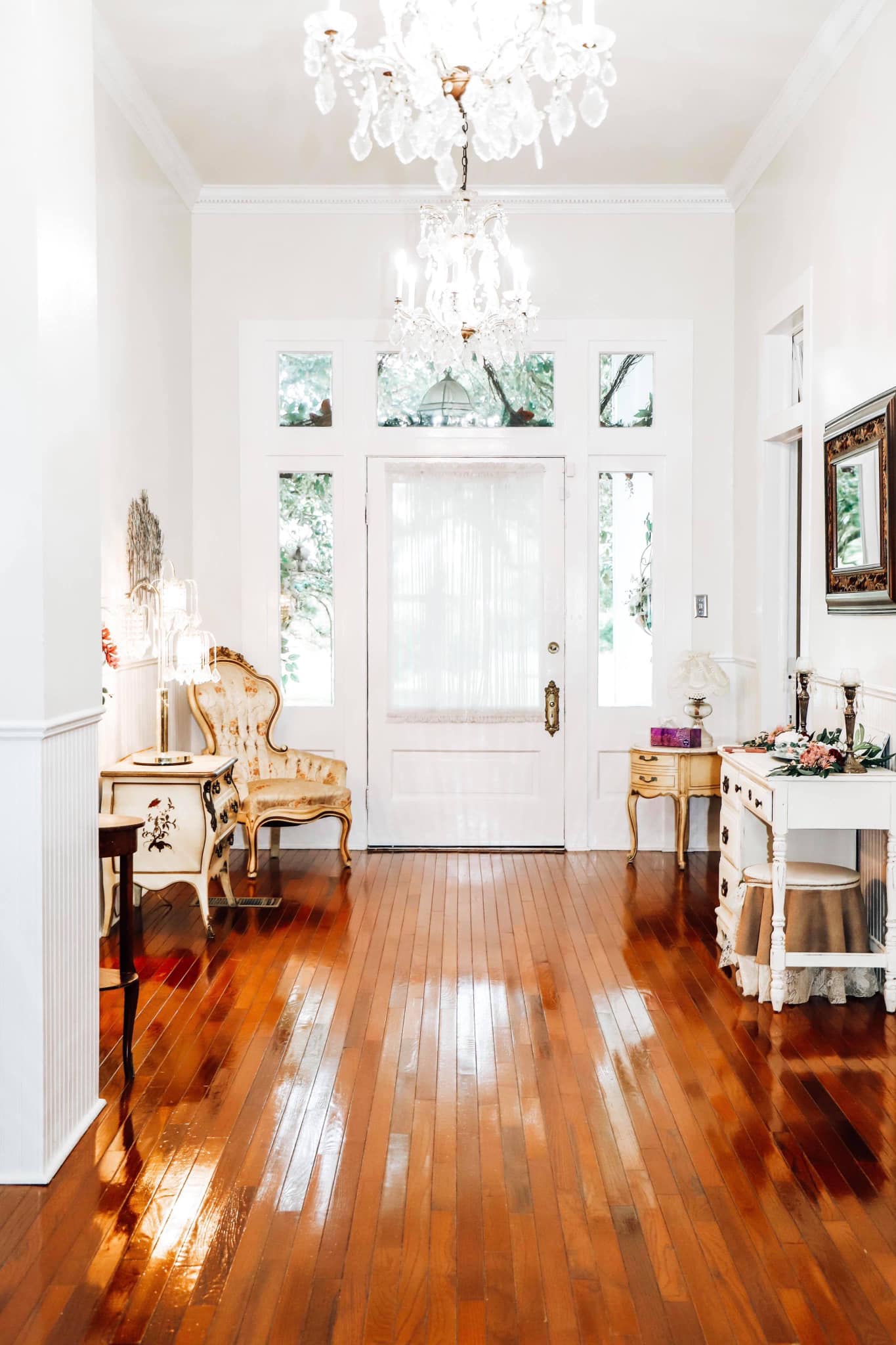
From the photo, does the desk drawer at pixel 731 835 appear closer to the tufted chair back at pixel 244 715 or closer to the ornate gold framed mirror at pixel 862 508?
the ornate gold framed mirror at pixel 862 508

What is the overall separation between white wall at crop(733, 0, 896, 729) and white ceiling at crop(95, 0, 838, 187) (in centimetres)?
34

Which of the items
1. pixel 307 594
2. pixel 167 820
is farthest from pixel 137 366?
pixel 167 820

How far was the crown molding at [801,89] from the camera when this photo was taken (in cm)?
461

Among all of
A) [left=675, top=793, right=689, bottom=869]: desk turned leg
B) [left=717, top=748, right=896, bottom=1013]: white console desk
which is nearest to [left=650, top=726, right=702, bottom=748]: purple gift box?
[left=675, top=793, right=689, bottom=869]: desk turned leg

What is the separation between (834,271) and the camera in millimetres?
4980

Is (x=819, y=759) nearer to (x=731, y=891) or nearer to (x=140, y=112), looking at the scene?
(x=731, y=891)

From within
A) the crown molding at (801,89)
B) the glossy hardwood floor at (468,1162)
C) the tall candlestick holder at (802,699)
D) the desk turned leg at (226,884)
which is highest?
the crown molding at (801,89)

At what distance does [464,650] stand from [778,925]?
126 inches

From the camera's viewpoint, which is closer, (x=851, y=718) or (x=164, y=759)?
(x=851, y=718)

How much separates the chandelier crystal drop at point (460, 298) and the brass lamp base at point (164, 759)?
2.04 m

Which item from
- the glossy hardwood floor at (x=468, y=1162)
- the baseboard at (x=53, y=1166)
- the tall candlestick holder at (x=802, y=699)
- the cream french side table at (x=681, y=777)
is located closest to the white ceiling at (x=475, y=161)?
the tall candlestick holder at (x=802, y=699)

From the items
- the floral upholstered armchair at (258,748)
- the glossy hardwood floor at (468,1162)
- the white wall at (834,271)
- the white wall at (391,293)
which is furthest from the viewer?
the white wall at (391,293)

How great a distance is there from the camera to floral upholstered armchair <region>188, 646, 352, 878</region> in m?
6.23

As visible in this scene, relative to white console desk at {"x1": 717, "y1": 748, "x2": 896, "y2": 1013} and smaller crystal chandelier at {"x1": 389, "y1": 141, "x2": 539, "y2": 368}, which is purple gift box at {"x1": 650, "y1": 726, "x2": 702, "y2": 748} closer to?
white console desk at {"x1": 717, "y1": 748, "x2": 896, "y2": 1013}
